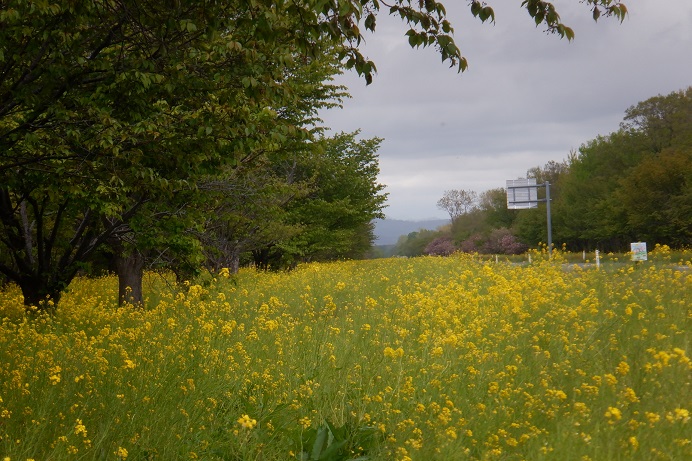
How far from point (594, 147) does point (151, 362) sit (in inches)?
2598

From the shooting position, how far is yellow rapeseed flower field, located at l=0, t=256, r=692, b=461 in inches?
161

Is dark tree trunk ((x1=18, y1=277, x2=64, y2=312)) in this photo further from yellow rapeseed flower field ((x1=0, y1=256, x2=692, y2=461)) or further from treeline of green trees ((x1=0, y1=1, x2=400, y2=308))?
yellow rapeseed flower field ((x1=0, y1=256, x2=692, y2=461))

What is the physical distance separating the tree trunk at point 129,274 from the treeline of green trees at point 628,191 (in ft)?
116

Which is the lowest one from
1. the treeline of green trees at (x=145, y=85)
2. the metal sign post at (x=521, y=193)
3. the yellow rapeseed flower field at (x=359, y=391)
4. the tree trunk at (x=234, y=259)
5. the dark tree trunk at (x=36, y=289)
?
the yellow rapeseed flower field at (x=359, y=391)

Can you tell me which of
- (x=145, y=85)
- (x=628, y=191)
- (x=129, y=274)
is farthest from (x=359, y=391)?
(x=628, y=191)

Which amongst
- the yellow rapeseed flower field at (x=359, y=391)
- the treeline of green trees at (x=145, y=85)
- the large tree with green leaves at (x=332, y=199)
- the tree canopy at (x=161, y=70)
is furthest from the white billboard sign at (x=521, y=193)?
the tree canopy at (x=161, y=70)

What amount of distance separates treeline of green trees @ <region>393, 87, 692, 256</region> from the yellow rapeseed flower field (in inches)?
1455

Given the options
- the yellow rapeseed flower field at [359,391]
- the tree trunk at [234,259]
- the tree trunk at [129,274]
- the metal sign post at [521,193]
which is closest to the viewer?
the yellow rapeseed flower field at [359,391]

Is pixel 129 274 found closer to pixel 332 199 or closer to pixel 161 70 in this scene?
pixel 161 70

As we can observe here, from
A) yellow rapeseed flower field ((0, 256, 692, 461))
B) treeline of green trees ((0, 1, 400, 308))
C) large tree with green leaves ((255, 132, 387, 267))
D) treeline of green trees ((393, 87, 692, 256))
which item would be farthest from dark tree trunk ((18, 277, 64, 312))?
treeline of green trees ((393, 87, 692, 256))

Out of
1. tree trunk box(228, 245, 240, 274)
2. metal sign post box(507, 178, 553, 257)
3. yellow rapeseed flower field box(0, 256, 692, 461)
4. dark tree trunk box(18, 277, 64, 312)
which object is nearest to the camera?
yellow rapeseed flower field box(0, 256, 692, 461)

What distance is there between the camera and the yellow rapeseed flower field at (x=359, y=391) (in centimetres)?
408

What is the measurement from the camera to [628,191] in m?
43.9

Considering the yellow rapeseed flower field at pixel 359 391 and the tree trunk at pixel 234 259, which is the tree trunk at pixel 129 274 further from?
the tree trunk at pixel 234 259
